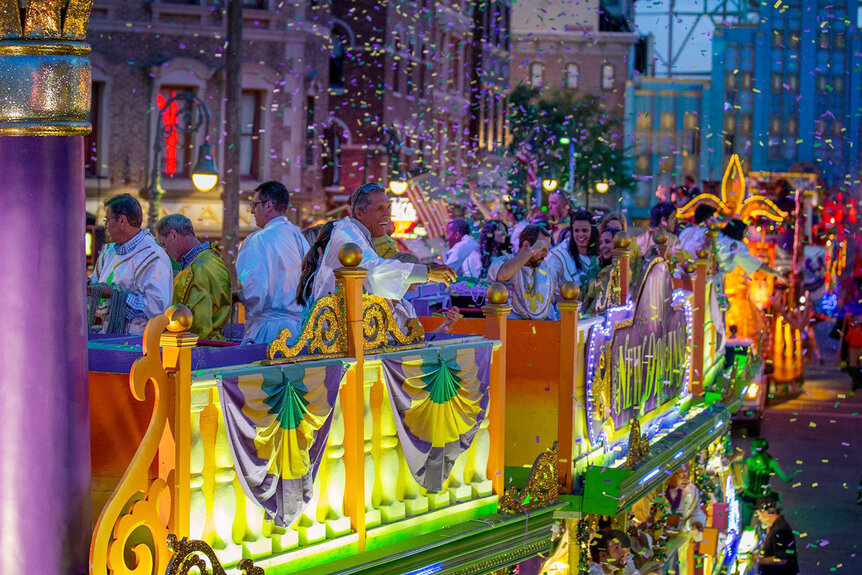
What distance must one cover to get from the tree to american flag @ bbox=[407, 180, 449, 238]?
891 inches

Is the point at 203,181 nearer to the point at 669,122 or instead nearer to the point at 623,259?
the point at 623,259

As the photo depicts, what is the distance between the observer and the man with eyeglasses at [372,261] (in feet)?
17.7

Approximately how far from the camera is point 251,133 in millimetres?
32562

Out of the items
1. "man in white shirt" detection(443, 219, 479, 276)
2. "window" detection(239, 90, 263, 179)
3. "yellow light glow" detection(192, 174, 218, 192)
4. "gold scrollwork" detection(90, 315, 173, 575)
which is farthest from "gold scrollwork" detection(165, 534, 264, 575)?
"window" detection(239, 90, 263, 179)

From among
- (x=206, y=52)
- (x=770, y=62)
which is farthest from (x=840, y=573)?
(x=770, y=62)

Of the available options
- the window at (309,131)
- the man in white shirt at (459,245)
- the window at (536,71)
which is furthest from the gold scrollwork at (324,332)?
the window at (536,71)

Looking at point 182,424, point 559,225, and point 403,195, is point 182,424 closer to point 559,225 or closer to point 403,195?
point 559,225

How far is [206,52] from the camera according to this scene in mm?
32219

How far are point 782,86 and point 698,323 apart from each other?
99010 mm

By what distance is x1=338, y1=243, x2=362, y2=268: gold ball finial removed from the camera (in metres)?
4.98

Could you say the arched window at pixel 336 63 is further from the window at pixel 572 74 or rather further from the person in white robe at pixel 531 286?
the window at pixel 572 74

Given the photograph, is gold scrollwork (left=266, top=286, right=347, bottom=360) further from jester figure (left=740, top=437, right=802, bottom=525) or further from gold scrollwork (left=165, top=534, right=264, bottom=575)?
jester figure (left=740, top=437, right=802, bottom=525)

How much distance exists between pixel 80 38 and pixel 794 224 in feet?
85.3

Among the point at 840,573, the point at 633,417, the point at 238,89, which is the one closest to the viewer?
the point at 633,417
